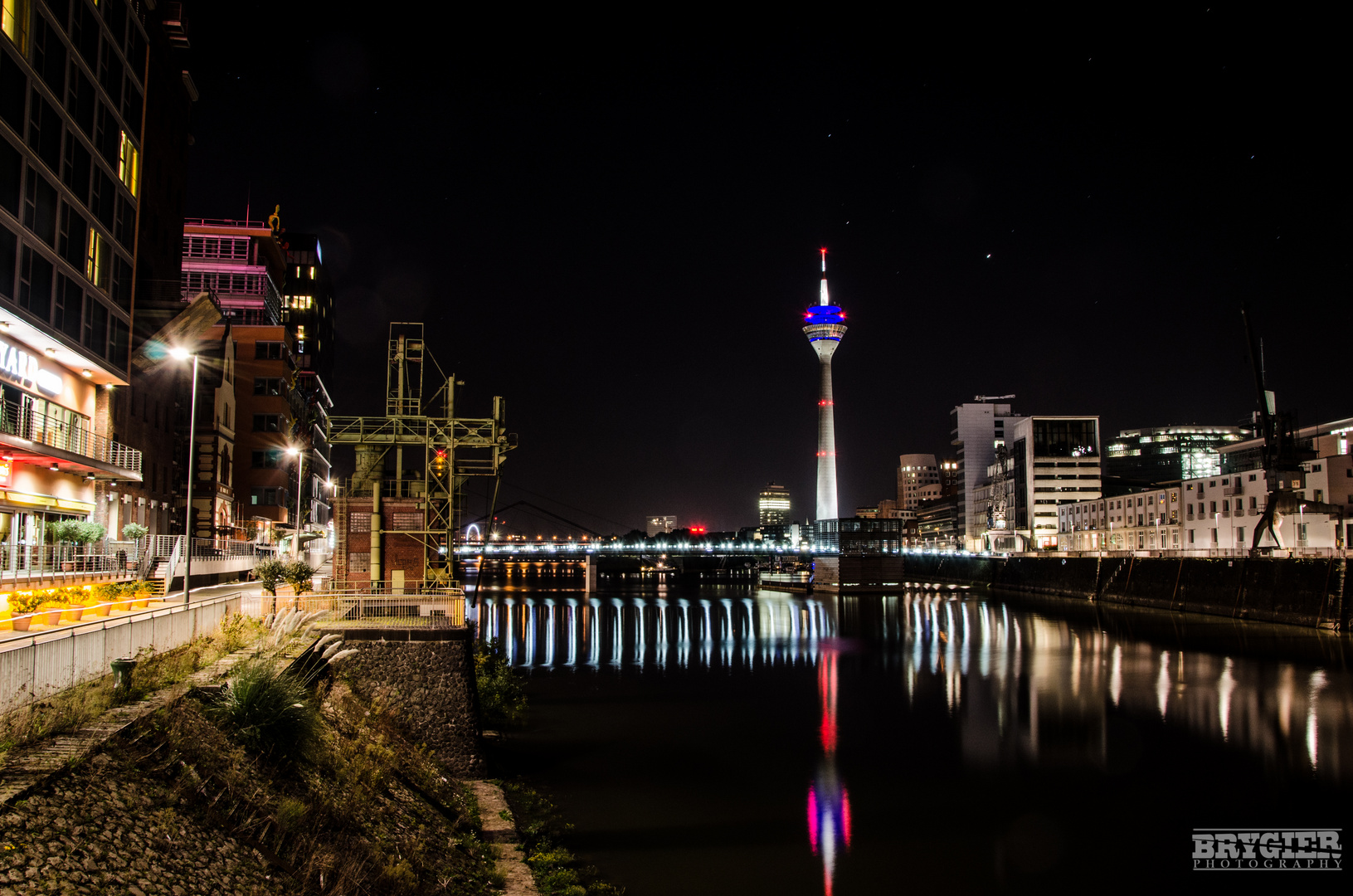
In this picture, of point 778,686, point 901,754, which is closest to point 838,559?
point 778,686

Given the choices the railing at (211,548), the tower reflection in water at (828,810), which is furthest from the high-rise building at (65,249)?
the tower reflection in water at (828,810)

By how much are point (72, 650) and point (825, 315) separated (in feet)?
606

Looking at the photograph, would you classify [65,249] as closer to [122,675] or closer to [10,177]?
[10,177]

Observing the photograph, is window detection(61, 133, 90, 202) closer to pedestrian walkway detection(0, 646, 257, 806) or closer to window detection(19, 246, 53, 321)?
window detection(19, 246, 53, 321)

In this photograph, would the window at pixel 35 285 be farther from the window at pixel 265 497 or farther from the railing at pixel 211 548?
the window at pixel 265 497

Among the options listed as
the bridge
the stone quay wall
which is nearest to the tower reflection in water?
the stone quay wall

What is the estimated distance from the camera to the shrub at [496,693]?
2825cm

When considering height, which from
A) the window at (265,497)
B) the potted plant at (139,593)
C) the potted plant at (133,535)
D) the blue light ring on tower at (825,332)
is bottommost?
the potted plant at (139,593)

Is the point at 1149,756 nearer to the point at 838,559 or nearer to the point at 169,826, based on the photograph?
the point at 169,826

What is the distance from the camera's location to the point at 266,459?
60.8m

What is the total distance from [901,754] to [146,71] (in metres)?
39.7

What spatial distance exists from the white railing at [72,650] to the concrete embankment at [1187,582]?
197 feet

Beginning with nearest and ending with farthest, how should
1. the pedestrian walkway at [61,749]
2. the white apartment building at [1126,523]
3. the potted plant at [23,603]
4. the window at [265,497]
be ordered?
the pedestrian walkway at [61,749]
the potted plant at [23,603]
the window at [265,497]
the white apartment building at [1126,523]

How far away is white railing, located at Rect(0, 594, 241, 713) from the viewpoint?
34.1ft
